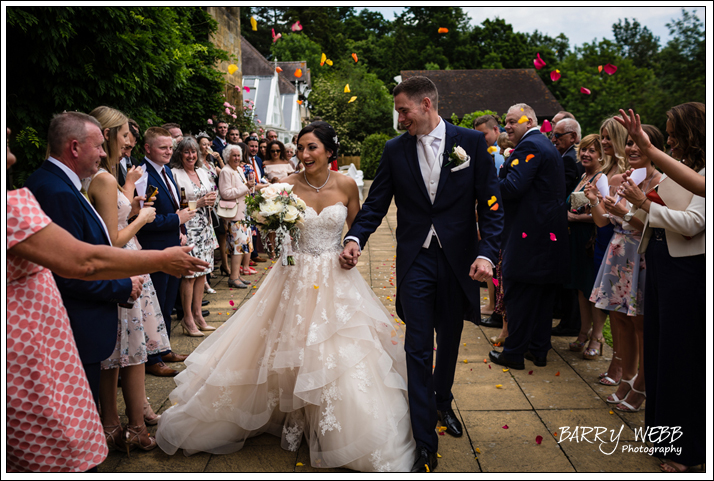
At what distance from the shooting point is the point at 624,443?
139 inches

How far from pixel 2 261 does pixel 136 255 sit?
0.47 m

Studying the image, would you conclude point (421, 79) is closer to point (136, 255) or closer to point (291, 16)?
point (136, 255)

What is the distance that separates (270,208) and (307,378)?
3.97ft

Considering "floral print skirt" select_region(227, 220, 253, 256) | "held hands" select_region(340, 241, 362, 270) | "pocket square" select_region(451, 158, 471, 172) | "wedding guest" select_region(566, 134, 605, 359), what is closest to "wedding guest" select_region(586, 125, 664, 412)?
"wedding guest" select_region(566, 134, 605, 359)

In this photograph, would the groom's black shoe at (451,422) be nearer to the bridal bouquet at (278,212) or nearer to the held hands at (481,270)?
the held hands at (481,270)

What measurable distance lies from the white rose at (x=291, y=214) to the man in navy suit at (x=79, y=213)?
3.89 ft

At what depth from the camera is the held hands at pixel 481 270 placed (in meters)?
3.26

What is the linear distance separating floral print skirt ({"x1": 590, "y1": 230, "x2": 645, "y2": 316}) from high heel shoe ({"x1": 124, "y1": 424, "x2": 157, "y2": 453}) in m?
3.62

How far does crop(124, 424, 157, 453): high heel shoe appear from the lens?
3.42m

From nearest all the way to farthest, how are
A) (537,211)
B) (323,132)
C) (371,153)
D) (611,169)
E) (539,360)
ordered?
(323,132)
(611,169)
(537,211)
(539,360)
(371,153)

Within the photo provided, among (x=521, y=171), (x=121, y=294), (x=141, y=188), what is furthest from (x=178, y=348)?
(x=521, y=171)

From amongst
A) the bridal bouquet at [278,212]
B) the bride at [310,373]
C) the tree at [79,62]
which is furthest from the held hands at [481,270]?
the tree at [79,62]

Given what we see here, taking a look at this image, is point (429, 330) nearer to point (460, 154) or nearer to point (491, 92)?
point (460, 154)

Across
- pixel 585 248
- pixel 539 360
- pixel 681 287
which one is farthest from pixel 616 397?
pixel 585 248
